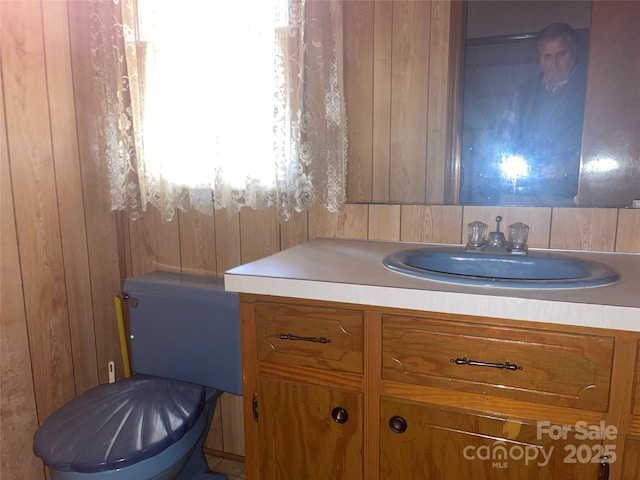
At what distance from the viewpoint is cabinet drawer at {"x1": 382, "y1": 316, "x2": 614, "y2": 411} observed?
79 cm

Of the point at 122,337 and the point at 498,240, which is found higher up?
the point at 498,240

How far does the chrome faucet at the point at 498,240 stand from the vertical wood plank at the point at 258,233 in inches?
25.0

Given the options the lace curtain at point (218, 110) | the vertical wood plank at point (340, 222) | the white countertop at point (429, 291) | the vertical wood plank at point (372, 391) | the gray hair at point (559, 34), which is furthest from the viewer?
the vertical wood plank at point (340, 222)

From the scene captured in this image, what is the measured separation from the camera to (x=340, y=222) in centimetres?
144

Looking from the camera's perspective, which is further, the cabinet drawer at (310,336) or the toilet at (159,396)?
the toilet at (159,396)

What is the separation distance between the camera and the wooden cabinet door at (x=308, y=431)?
1.00 metres

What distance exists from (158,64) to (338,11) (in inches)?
23.3

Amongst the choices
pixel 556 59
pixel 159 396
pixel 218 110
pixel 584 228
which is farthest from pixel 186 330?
pixel 556 59

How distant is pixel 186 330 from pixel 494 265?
93cm

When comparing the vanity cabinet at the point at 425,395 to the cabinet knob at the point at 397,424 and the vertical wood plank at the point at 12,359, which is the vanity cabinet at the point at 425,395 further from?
the vertical wood plank at the point at 12,359

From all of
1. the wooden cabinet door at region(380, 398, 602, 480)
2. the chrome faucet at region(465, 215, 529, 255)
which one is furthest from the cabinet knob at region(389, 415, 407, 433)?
the chrome faucet at region(465, 215, 529, 255)

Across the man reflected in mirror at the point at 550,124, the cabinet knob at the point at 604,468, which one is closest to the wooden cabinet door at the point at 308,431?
the cabinet knob at the point at 604,468

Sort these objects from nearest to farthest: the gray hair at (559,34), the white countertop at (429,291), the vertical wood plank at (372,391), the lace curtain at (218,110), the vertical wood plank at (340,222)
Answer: the white countertop at (429,291)
the vertical wood plank at (372,391)
the gray hair at (559,34)
the lace curtain at (218,110)
the vertical wood plank at (340,222)

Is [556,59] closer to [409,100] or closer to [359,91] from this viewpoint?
[409,100]
